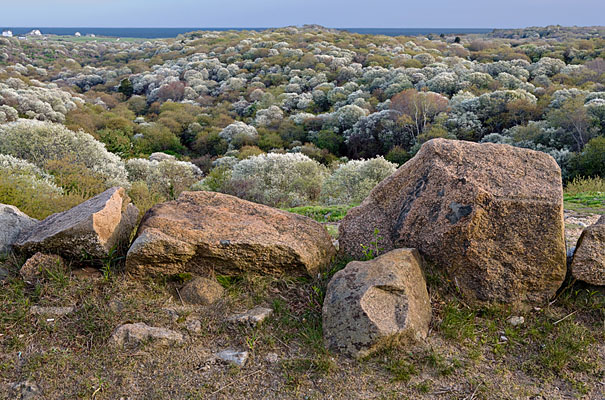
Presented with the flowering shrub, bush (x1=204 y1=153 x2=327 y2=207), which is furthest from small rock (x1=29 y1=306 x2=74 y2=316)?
the flowering shrub

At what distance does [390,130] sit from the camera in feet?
100

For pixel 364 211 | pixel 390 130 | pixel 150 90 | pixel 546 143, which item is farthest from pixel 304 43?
pixel 364 211

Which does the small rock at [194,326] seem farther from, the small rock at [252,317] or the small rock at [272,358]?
the small rock at [272,358]

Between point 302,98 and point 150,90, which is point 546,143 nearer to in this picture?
point 302,98

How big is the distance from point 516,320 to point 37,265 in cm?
424

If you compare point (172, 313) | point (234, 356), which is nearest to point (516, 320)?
point (234, 356)

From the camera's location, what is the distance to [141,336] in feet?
11.4

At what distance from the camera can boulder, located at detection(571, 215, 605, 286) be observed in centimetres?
384

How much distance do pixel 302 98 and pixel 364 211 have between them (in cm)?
3919

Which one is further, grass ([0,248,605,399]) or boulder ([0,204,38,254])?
boulder ([0,204,38,254])

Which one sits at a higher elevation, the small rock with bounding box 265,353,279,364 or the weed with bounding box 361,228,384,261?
the weed with bounding box 361,228,384,261

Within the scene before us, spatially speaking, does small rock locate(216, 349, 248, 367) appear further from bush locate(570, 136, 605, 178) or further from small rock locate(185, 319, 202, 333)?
bush locate(570, 136, 605, 178)

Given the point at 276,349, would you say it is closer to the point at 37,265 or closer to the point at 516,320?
the point at 516,320

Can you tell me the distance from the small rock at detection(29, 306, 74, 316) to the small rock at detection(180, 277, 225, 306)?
36.6 inches
